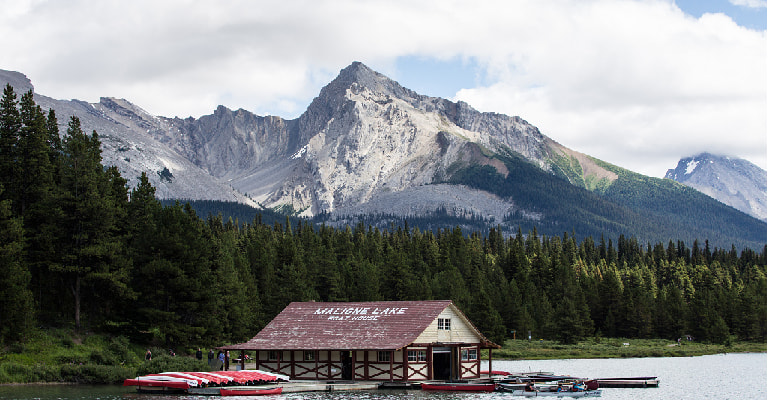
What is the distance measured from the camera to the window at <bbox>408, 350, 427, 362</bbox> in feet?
241

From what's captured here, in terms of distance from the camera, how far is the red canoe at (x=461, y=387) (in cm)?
6994

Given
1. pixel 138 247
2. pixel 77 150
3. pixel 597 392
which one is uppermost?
pixel 77 150

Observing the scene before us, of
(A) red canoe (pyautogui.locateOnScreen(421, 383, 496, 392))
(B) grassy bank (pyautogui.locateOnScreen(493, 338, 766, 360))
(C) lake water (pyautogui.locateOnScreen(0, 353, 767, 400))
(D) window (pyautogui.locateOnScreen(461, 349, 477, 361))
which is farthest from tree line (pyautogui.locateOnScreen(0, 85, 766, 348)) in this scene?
(A) red canoe (pyautogui.locateOnScreen(421, 383, 496, 392))

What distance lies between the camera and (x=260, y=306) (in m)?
117

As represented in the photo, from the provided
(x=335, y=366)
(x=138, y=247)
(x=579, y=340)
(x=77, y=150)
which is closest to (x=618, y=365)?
(x=579, y=340)

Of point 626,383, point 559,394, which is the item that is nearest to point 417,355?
point 559,394

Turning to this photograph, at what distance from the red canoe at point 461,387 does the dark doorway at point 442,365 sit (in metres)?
6.24

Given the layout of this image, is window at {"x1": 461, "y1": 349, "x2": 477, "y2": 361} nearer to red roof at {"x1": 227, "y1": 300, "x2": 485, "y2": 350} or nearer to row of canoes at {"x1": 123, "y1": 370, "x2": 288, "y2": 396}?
red roof at {"x1": 227, "y1": 300, "x2": 485, "y2": 350}

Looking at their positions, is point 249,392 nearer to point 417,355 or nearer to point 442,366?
point 417,355

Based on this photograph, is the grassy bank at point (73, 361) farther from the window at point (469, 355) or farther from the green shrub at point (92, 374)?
the window at point (469, 355)

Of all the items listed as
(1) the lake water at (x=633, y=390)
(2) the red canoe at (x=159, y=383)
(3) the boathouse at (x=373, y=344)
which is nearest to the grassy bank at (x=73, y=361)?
(1) the lake water at (x=633, y=390)

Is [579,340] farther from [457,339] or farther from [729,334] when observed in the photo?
[457,339]

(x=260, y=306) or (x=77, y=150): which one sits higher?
(x=77, y=150)

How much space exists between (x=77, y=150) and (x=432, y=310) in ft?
133
